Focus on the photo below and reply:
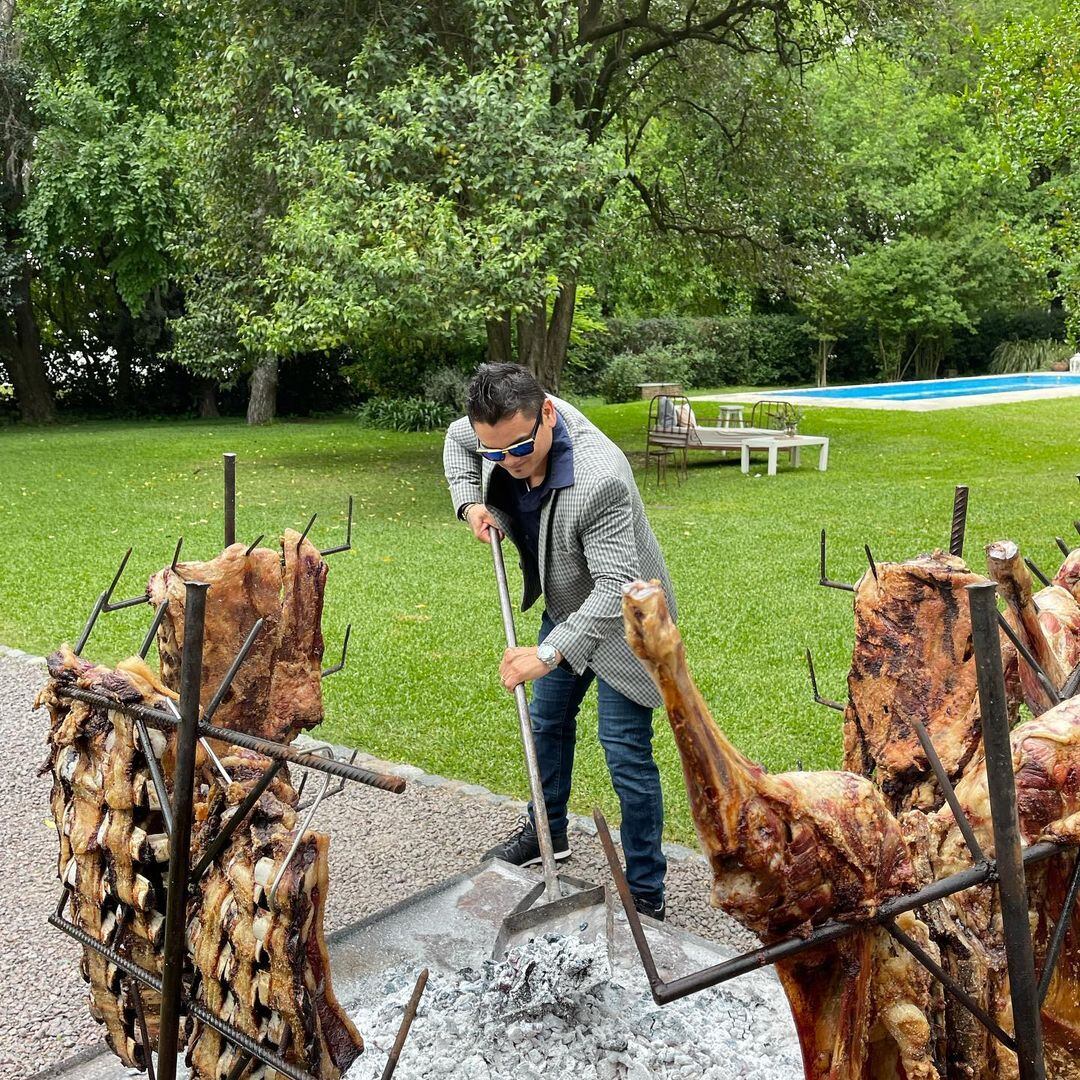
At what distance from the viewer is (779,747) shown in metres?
5.66

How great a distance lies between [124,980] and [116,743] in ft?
1.77

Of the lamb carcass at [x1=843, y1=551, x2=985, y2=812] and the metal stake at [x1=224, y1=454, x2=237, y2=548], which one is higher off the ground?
the metal stake at [x1=224, y1=454, x2=237, y2=548]

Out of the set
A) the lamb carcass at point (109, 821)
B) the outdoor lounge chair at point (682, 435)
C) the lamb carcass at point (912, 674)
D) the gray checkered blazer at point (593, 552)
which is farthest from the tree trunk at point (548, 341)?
the lamb carcass at point (109, 821)

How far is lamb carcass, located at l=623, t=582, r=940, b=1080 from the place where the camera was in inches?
59.1

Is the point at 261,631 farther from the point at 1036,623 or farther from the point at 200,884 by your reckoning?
the point at 1036,623

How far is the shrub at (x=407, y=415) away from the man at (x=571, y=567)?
1907 cm

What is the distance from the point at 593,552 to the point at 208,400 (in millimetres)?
25574

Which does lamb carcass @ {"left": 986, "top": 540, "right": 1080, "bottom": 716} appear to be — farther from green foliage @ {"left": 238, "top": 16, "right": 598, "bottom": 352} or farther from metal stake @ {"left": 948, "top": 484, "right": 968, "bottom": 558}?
green foliage @ {"left": 238, "top": 16, "right": 598, "bottom": 352}

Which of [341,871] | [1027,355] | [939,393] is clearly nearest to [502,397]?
[341,871]

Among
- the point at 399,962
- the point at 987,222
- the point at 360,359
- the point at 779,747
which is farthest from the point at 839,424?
the point at 399,962

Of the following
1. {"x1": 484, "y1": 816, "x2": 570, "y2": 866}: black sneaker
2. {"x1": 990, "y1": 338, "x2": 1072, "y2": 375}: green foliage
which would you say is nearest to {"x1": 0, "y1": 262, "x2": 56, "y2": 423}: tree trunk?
{"x1": 484, "y1": 816, "x2": 570, "y2": 866}: black sneaker

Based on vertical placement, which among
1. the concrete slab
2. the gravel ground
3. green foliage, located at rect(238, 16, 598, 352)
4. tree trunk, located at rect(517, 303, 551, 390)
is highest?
green foliage, located at rect(238, 16, 598, 352)

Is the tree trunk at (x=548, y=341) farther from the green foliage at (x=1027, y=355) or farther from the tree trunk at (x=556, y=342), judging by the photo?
the green foliage at (x=1027, y=355)

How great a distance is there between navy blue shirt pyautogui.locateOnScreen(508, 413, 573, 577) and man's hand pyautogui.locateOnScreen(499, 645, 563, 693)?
1.92 ft
